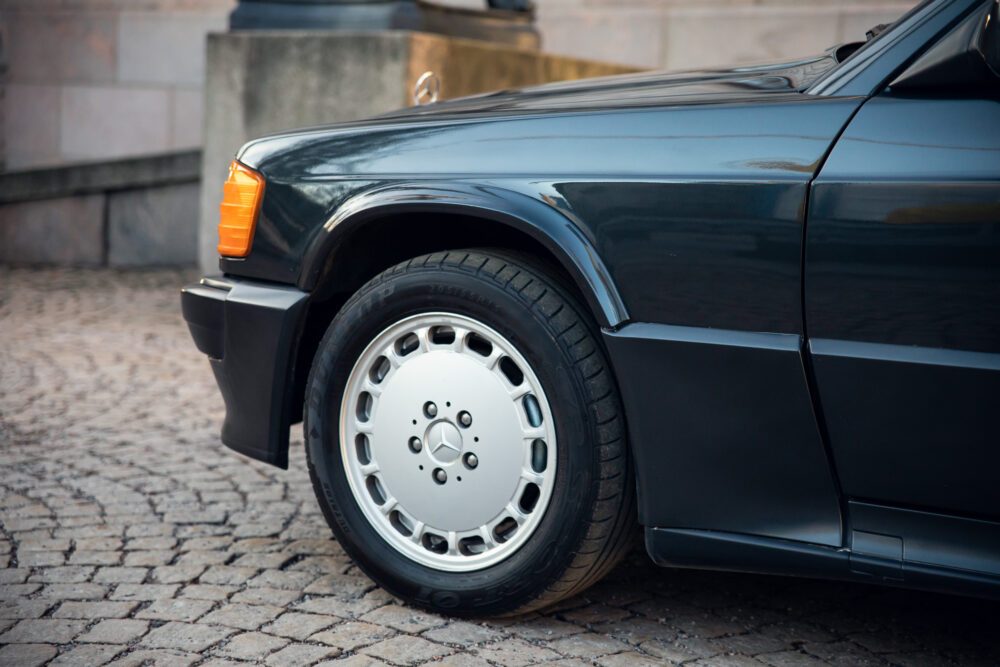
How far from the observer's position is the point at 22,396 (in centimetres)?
502

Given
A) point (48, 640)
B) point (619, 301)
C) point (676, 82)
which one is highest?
point (676, 82)

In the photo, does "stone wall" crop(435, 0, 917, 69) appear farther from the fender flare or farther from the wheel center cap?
the wheel center cap

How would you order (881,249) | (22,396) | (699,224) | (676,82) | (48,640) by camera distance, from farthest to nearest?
1. (22,396)
2. (676,82)
3. (48,640)
4. (699,224)
5. (881,249)

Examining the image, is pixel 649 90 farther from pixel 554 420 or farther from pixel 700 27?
pixel 700 27

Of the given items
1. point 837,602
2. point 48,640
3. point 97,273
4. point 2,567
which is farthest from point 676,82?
point 97,273

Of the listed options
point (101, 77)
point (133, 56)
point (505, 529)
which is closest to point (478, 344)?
point (505, 529)

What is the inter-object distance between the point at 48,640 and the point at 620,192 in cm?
166

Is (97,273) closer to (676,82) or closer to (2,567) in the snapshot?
(2,567)

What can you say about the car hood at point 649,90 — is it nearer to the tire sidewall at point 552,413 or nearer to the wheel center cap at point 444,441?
the tire sidewall at point 552,413

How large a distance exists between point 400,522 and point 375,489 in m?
0.11

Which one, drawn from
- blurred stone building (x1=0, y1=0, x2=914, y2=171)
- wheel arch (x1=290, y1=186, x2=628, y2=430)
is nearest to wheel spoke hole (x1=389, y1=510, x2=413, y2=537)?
wheel arch (x1=290, y1=186, x2=628, y2=430)

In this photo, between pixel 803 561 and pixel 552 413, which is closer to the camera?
pixel 803 561

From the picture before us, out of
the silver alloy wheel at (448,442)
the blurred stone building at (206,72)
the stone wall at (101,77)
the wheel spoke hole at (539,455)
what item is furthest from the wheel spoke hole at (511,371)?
the stone wall at (101,77)

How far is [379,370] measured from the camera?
2.81 meters
